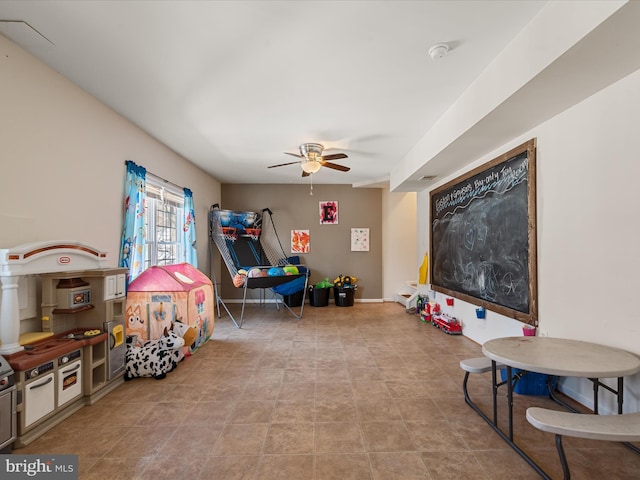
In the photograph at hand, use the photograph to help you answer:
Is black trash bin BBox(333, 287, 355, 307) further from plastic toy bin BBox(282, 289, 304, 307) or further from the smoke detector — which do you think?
the smoke detector

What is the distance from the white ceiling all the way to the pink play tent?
72.7 inches

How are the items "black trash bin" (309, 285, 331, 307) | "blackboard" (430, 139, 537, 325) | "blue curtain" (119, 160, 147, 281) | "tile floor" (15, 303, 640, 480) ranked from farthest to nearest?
1. "black trash bin" (309, 285, 331, 307)
2. "blue curtain" (119, 160, 147, 281)
3. "blackboard" (430, 139, 537, 325)
4. "tile floor" (15, 303, 640, 480)

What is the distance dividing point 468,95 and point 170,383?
12.7 ft

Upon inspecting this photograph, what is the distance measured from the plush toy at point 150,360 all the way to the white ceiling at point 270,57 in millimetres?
2488

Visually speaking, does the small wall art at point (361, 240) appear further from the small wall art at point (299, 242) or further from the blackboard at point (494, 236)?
the blackboard at point (494, 236)

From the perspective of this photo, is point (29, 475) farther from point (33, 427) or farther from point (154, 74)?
point (154, 74)

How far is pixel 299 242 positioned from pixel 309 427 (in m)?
4.83

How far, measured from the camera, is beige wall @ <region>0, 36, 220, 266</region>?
2080 millimetres

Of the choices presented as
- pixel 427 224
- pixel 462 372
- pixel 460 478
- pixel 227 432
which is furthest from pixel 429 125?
pixel 227 432

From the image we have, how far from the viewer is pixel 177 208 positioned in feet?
15.5

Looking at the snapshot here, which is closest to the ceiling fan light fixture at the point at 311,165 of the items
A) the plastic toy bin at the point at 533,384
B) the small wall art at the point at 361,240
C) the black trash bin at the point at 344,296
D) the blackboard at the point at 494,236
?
the blackboard at the point at 494,236

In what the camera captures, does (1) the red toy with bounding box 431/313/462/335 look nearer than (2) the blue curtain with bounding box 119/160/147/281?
No

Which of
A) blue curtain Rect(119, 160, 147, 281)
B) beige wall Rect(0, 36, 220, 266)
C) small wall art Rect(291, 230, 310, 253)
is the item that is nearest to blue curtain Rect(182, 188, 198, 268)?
blue curtain Rect(119, 160, 147, 281)

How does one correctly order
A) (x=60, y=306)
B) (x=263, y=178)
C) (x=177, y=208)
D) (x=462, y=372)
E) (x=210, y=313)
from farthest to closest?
(x=263, y=178), (x=177, y=208), (x=210, y=313), (x=462, y=372), (x=60, y=306)
